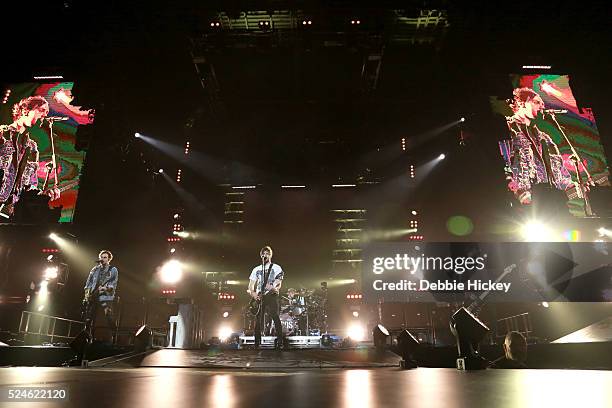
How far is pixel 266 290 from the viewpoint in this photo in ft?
24.5

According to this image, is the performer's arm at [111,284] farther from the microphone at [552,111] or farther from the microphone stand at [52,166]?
the microphone at [552,111]

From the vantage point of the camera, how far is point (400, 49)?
880 cm

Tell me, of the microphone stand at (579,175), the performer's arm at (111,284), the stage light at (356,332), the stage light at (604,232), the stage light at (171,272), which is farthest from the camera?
the stage light at (356,332)

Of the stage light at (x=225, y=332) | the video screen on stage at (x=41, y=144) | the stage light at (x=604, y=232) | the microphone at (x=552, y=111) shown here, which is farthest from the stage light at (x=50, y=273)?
the microphone at (x=552, y=111)

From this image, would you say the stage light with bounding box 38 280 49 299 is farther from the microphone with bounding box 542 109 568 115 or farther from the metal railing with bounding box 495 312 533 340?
the microphone with bounding box 542 109 568 115

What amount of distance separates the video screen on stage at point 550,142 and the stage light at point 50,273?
12.5 metres

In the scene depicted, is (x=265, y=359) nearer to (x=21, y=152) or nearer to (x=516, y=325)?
(x=516, y=325)

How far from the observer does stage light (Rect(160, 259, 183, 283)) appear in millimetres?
10555

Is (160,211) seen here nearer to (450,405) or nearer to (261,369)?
(261,369)

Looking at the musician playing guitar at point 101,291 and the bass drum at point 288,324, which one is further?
the bass drum at point 288,324

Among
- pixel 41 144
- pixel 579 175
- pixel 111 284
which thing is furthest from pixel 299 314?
pixel 41 144

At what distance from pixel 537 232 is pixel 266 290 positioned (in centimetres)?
606

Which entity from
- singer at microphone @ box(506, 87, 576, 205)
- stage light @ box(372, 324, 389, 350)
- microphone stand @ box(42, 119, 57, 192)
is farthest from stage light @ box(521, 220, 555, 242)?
microphone stand @ box(42, 119, 57, 192)

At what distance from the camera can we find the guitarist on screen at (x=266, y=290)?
7.40m
